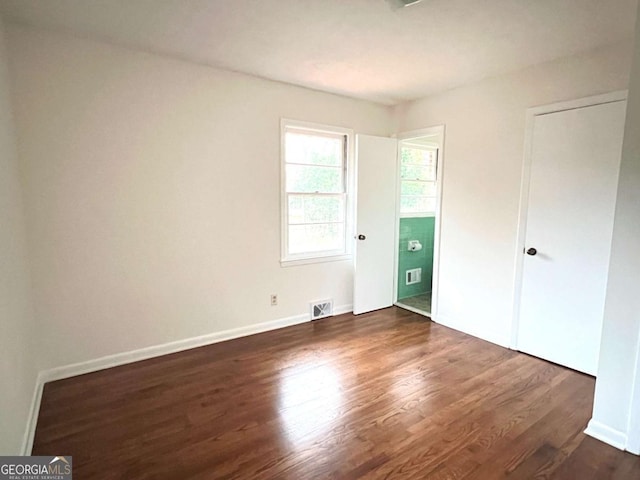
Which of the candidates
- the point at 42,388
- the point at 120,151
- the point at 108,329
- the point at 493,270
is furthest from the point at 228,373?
the point at 493,270

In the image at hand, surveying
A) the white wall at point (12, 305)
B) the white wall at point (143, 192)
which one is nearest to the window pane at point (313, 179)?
the white wall at point (143, 192)

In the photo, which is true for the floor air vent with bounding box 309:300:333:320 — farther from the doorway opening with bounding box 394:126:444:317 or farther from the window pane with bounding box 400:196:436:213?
the window pane with bounding box 400:196:436:213

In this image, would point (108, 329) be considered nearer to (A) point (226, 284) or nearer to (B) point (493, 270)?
(A) point (226, 284)

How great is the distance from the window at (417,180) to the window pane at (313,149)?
35.3 inches

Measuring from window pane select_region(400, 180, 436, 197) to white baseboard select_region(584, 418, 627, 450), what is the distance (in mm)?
2937

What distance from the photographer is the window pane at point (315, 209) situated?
3.66 metres

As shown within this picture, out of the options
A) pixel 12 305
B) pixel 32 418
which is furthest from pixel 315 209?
pixel 32 418

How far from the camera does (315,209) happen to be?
3.82 m

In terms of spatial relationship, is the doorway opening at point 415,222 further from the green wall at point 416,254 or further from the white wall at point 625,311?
the white wall at point 625,311

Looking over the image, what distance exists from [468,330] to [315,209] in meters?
2.02

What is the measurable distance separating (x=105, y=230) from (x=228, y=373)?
1.44 metres

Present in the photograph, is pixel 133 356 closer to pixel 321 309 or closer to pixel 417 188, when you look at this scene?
pixel 321 309

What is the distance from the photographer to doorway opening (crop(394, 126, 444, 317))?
14.3 feet

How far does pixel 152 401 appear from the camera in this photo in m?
2.33
